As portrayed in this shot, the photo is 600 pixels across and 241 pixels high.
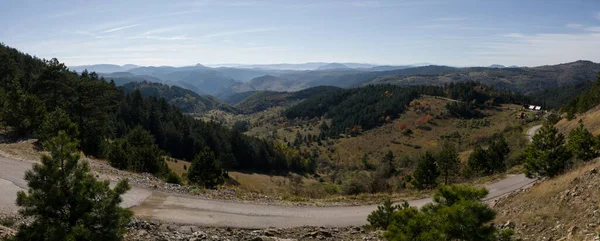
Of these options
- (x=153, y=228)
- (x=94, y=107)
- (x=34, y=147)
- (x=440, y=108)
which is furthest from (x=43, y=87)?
(x=440, y=108)

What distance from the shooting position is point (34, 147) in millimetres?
25672

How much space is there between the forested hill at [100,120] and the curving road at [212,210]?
8088 mm

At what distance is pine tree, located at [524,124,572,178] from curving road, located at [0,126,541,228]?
10610mm

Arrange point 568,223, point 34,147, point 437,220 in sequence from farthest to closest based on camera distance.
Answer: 1. point 34,147
2. point 568,223
3. point 437,220

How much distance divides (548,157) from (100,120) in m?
44.9

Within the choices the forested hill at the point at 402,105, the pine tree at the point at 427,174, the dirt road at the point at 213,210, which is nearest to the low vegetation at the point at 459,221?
the dirt road at the point at 213,210

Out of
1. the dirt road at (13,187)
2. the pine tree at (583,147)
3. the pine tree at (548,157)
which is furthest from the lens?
the pine tree at (583,147)

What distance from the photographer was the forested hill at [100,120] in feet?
93.7

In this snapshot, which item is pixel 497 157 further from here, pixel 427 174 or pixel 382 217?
pixel 382 217

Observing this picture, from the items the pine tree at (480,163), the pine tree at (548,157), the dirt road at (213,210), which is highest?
the pine tree at (548,157)

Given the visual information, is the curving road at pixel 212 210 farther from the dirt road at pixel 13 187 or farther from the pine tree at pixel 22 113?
the pine tree at pixel 22 113

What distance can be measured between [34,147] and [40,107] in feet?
19.7

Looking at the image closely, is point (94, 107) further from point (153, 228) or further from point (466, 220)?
point (466, 220)

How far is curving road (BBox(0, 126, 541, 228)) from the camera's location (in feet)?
51.1
